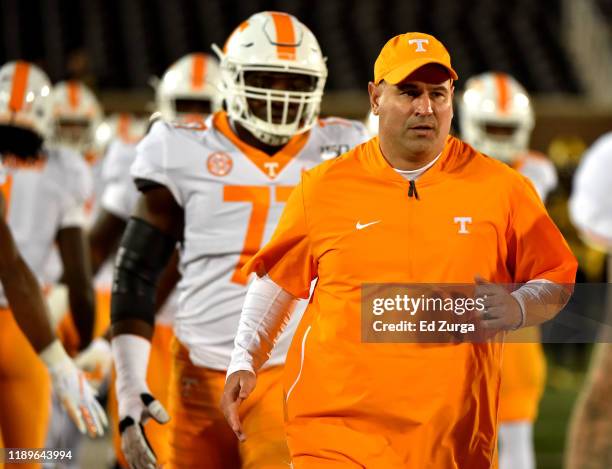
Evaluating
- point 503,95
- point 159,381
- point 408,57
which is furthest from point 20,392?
point 503,95

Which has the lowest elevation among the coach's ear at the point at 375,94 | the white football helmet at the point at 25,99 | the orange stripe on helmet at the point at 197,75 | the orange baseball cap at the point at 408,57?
the coach's ear at the point at 375,94

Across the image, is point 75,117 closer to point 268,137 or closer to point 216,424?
point 268,137

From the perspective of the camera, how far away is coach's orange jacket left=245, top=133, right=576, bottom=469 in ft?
8.07

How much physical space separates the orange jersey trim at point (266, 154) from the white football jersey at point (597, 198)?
0.79m

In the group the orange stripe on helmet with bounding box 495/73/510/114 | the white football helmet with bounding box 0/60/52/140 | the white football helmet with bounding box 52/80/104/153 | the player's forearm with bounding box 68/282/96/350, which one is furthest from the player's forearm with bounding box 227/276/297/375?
the white football helmet with bounding box 52/80/104/153

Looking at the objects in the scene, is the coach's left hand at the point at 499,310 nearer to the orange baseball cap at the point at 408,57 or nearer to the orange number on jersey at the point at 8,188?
the orange baseball cap at the point at 408,57

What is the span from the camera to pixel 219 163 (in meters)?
3.35

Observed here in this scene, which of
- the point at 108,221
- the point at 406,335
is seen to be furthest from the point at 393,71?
the point at 108,221

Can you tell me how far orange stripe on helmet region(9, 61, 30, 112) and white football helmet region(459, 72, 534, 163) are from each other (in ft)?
7.36

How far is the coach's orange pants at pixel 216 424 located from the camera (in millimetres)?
3090

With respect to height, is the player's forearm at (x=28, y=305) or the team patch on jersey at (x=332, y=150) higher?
the team patch on jersey at (x=332, y=150)

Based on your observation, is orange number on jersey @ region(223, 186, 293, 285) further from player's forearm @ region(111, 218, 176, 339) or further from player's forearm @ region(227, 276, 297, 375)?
player's forearm @ region(227, 276, 297, 375)

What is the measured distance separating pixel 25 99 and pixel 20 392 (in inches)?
44.3

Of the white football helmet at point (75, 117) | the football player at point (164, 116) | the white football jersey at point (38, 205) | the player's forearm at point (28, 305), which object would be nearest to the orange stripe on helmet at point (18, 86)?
the white football jersey at point (38, 205)
